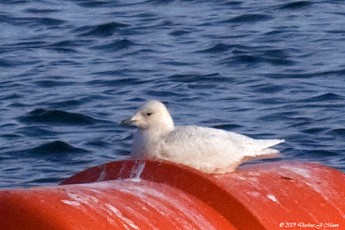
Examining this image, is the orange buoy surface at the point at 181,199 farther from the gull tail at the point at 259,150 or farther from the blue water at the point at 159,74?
the blue water at the point at 159,74

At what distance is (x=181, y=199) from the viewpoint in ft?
15.7

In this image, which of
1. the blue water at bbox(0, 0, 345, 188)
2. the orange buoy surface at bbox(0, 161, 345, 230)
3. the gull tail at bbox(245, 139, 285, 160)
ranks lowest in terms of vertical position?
the blue water at bbox(0, 0, 345, 188)

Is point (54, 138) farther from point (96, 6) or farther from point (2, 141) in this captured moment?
point (96, 6)

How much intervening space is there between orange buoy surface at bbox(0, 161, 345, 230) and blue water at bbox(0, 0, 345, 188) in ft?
11.0

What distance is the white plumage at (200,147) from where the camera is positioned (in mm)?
5545

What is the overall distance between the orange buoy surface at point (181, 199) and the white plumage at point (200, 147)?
0.15 m

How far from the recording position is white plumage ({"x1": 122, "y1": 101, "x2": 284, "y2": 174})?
218 inches

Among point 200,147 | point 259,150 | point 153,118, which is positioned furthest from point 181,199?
point 153,118

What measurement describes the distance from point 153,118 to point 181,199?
59.7 inches

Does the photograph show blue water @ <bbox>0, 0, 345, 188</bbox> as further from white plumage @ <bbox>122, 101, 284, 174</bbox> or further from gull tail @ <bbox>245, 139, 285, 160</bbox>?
gull tail @ <bbox>245, 139, 285, 160</bbox>

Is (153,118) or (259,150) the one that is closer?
(259,150)

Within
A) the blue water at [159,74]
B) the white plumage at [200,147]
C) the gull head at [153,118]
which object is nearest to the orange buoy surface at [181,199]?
the white plumage at [200,147]

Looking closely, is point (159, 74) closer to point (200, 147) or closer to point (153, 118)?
point (153, 118)

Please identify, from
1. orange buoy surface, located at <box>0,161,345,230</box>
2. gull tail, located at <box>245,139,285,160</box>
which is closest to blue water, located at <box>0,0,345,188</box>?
gull tail, located at <box>245,139,285,160</box>
